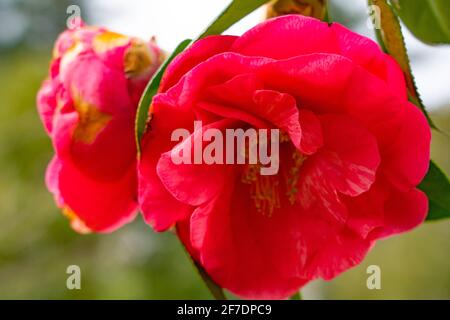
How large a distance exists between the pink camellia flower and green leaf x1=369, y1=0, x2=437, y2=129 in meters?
0.24

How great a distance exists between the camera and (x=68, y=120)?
30.0 inches

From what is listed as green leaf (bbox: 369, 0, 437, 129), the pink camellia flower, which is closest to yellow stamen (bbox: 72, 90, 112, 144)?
the pink camellia flower

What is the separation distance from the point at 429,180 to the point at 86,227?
1.28 ft

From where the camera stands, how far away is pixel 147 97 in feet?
2.20

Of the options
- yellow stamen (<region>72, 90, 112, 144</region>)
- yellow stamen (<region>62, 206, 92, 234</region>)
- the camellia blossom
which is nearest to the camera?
the camellia blossom

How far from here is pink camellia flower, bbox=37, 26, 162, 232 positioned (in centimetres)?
76

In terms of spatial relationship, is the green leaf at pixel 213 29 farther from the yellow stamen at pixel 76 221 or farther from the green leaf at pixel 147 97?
the yellow stamen at pixel 76 221

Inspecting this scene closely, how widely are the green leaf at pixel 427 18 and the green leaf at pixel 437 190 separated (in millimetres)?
135

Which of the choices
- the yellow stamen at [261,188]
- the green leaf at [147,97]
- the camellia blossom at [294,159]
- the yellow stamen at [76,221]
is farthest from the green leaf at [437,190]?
the yellow stamen at [76,221]

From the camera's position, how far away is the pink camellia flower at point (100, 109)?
76 cm

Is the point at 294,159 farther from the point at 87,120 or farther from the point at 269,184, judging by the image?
the point at 87,120

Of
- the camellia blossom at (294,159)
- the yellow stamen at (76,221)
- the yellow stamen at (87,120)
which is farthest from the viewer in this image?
the yellow stamen at (76,221)

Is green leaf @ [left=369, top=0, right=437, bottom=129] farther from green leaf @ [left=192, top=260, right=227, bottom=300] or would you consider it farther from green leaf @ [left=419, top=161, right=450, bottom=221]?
green leaf @ [left=192, top=260, right=227, bottom=300]

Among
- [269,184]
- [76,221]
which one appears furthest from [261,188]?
[76,221]
